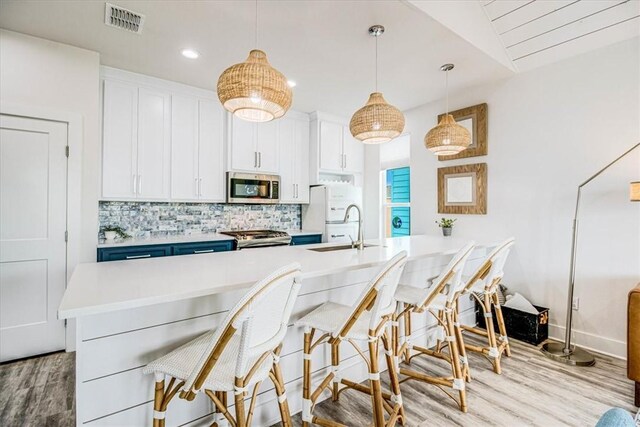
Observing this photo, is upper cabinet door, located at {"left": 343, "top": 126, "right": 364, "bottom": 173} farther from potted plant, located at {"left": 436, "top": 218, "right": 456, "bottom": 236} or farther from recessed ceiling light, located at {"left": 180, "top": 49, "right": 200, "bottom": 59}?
recessed ceiling light, located at {"left": 180, "top": 49, "right": 200, "bottom": 59}

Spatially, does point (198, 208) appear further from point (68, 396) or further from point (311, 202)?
point (68, 396)

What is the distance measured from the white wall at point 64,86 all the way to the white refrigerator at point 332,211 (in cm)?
261

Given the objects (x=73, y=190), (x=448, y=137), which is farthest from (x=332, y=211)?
(x=73, y=190)

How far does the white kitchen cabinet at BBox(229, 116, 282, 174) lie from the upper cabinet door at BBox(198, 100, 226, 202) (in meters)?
0.14

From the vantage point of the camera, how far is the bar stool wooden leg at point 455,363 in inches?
75.7

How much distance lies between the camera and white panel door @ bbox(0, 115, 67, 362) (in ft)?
8.40

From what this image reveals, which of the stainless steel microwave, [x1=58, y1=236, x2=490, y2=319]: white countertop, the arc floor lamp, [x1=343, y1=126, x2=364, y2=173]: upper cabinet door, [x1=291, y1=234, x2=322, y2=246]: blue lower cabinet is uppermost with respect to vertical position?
[x1=343, y1=126, x2=364, y2=173]: upper cabinet door

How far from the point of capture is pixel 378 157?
5047 millimetres

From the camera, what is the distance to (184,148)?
3617 mm

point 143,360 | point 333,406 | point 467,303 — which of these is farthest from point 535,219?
point 143,360

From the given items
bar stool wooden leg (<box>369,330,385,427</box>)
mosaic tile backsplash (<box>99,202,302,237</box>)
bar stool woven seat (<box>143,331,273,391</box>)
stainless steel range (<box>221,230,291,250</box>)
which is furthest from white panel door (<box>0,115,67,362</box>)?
bar stool wooden leg (<box>369,330,385,427</box>)

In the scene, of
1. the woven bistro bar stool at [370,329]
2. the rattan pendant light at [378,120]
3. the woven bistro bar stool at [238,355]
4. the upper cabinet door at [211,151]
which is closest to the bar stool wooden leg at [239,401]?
the woven bistro bar stool at [238,355]

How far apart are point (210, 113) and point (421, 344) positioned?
3.39 metres

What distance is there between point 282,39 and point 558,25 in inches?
95.2
